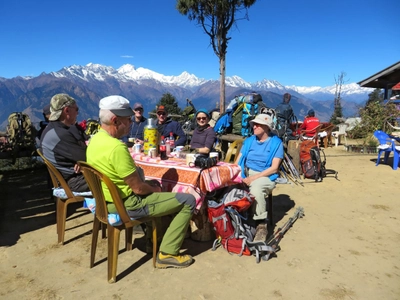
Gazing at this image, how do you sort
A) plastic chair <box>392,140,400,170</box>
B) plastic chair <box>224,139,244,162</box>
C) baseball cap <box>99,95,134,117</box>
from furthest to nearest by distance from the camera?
plastic chair <box>392,140,400,170</box>
plastic chair <box>224,139,244,162</box>
baseball cap <box>99,95,134,117</box>

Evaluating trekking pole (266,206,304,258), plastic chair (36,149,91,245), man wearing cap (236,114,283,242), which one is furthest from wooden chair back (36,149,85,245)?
trekking pole (266,206,304,258)

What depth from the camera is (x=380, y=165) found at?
795 centimetres

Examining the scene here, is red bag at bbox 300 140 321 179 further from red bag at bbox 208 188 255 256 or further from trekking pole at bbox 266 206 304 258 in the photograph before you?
red bag at bbox 208 188 255 256

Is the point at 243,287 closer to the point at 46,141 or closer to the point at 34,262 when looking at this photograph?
the point at 34,262

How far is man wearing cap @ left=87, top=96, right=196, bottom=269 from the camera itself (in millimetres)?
2355

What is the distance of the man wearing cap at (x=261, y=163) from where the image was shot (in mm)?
3412

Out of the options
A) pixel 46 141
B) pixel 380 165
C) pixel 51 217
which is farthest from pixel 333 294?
pixel 380 165

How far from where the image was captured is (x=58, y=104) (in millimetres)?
3336

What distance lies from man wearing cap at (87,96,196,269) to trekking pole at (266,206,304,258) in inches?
39.6

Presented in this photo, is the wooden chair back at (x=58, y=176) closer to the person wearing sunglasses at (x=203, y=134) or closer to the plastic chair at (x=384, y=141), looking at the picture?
the person wearing sunglasses at (x=203, y=134)

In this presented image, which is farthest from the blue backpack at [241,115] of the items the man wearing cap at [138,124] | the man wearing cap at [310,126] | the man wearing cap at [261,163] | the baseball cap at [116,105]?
the baseball cap at [116,105]

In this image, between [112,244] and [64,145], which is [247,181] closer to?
[112,244]

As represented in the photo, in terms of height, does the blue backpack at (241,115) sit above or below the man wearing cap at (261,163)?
above

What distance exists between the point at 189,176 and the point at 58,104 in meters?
1.75
